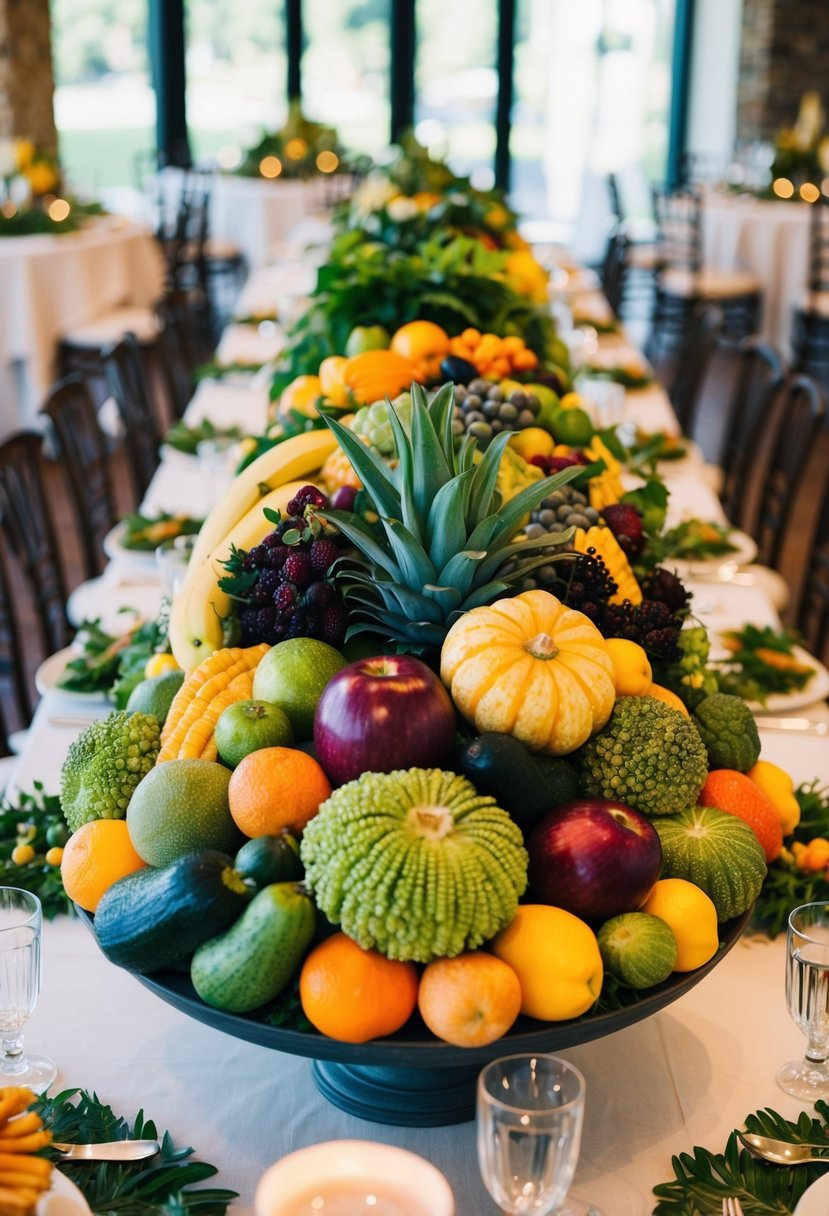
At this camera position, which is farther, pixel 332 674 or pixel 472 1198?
pixel 332 674

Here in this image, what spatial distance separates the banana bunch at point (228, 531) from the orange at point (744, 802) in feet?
1.77

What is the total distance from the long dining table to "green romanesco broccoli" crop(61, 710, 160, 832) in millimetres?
168

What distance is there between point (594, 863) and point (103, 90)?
10262 millimetres

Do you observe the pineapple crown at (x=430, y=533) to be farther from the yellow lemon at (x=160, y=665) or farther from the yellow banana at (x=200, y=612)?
the yellow lemon at (x=160, y=665)

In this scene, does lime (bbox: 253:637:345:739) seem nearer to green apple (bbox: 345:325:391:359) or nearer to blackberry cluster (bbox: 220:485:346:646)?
blackberry cluster (bbox: 220:485:346:646)

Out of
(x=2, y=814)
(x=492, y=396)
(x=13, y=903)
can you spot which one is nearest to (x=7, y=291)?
(x=492, y=396)

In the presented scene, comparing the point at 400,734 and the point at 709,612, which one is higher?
the point at 400,734

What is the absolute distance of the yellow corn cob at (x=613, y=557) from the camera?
1.46 m

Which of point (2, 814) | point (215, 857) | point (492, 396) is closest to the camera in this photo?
point (215, 857)

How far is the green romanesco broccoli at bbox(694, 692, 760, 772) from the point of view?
1.29 meters

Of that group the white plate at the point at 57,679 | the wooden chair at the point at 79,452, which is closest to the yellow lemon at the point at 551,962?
the white plate at the point at 57,679

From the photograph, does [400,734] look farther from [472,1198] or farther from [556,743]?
[472,1198]

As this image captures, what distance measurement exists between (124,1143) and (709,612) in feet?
4.35

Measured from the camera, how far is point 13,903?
3.67ft
